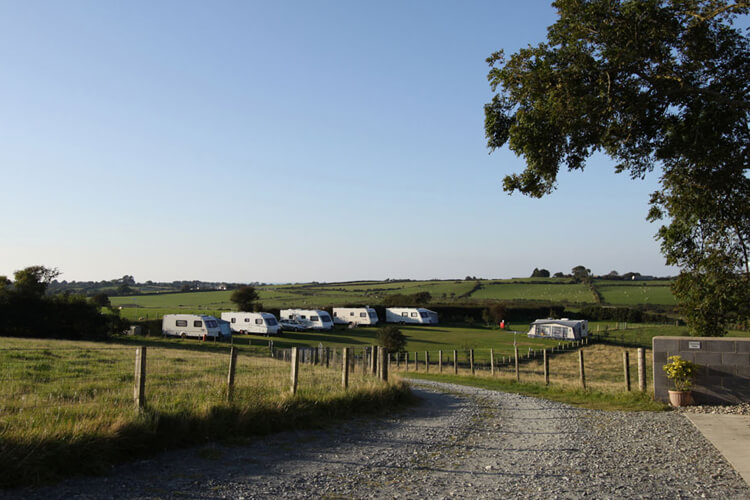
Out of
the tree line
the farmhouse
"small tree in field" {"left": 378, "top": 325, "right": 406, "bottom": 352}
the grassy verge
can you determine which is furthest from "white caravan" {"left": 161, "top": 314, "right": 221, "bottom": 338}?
the farmhouse

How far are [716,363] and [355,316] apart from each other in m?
50.0

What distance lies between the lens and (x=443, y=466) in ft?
22.3

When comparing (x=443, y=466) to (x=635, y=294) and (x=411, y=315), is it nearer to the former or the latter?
(x=411, y=315)

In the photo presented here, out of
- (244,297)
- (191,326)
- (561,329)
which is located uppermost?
(244,297)

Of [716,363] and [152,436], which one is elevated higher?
[716,363]

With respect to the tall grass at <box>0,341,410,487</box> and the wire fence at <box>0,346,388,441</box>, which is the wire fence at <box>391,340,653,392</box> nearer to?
the wire fence at <box>0,346,388,441</box>

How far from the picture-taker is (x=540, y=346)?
4616 cm

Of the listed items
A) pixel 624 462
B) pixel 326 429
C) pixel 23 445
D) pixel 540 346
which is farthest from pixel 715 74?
pixel 540 346

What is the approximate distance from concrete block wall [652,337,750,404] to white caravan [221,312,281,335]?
37700 millimetres

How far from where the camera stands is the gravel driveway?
5602 mm

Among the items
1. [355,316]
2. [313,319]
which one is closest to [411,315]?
[355,316]

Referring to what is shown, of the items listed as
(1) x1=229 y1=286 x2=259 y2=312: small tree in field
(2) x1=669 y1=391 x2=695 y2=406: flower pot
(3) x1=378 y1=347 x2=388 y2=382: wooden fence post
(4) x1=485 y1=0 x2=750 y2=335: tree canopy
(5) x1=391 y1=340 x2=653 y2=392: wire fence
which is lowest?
(5) x1=391 y1=340 x2=653 y2=392: wire fence

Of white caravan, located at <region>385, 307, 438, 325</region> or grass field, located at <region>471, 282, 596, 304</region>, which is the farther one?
grass field, located at <region>471, 282, 596, 304</region>

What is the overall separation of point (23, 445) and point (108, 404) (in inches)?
83.6
